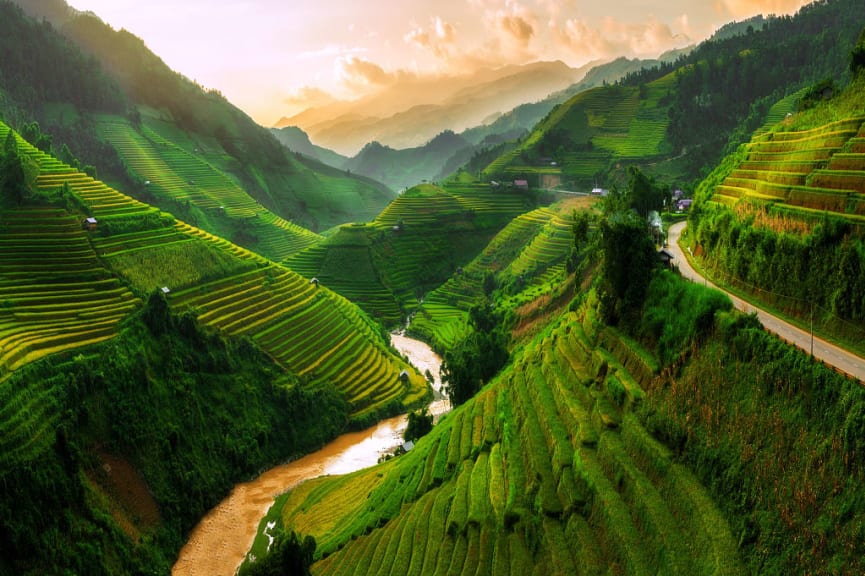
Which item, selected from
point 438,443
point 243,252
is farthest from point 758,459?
point 243,252

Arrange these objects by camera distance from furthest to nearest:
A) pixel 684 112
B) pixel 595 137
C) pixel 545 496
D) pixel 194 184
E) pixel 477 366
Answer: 1. pixel 194 184
2. pixel 595 137
3. pixel 684 112
4. pixel 477 366
5. pixel 545 496

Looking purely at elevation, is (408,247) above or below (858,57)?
below

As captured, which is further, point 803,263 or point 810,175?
point 810,175

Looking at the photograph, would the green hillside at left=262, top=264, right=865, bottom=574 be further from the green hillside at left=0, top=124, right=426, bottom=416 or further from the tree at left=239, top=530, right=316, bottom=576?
the green hillside at left=0, top=124, right=426, bottom=416

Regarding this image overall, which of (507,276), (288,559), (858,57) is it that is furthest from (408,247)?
(288,559)

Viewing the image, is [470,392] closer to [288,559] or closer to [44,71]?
[288,559]

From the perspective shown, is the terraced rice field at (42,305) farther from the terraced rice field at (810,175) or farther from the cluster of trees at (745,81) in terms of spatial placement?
the cluster of trees at (745,81)
